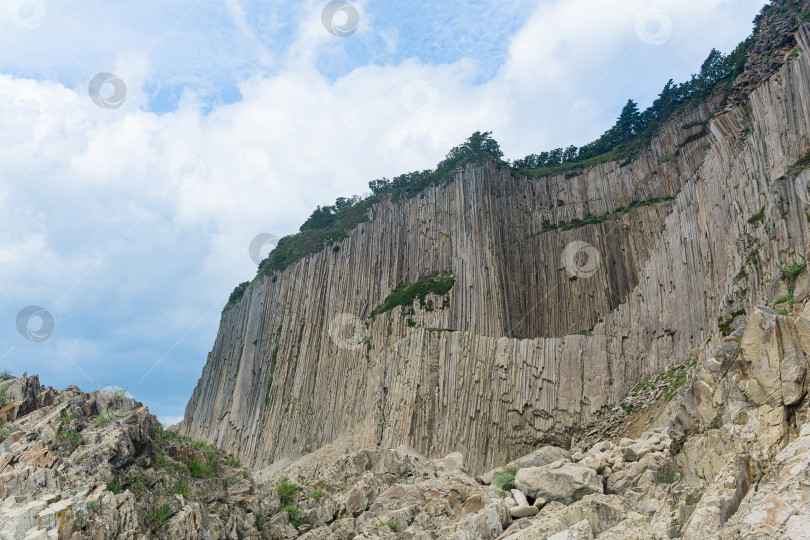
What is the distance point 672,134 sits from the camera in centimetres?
3941

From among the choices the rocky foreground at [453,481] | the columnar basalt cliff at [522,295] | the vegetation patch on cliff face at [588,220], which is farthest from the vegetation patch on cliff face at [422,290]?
the rocky foreground at [453,481]

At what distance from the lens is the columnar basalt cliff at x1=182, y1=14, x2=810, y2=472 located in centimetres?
2238

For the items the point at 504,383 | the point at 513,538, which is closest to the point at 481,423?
the point at 504,383

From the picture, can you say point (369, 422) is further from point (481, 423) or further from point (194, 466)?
point (194, 466)

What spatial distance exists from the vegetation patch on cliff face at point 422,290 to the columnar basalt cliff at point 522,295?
0.67 metres

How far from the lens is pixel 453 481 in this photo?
50.9 feet

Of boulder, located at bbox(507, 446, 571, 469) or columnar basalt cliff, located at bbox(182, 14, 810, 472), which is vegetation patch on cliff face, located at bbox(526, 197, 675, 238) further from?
boulder, located at bbox(507, 446, 571, 469)
